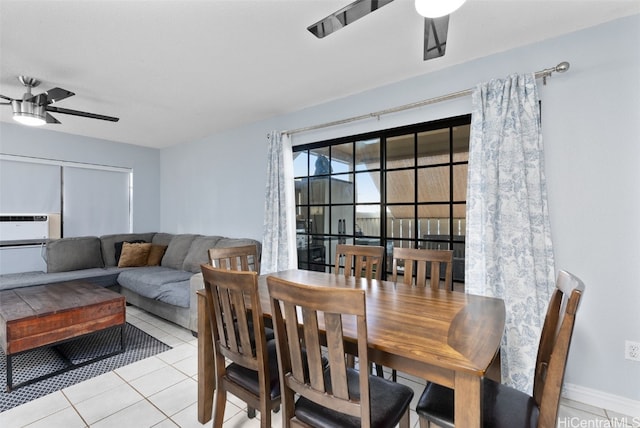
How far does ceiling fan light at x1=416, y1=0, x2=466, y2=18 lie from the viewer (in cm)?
122

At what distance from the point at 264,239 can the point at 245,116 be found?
62.8 inches

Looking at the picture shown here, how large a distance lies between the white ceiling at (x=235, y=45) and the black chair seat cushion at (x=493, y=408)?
2072mm

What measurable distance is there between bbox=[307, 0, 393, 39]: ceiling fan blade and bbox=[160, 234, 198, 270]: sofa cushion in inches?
150

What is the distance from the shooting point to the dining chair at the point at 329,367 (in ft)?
3.39

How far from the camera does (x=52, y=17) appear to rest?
1847mm

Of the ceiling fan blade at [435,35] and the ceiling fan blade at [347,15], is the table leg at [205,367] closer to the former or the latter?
the ceiling fan blade at [347,15]

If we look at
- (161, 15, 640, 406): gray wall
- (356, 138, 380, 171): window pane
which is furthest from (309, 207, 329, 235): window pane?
(161, 15, 640, 406): gray wall

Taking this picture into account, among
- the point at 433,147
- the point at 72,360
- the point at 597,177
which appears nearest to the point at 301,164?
the point at 433,147

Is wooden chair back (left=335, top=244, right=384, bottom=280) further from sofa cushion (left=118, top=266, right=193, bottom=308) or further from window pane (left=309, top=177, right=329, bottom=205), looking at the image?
sofa cushion (left=118, top=266, right=193, bottom=308)

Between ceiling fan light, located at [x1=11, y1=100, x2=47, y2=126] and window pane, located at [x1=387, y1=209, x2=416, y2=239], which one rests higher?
ceiling fan light, located at [x1=11, y1=100, x2=47, y2=126]

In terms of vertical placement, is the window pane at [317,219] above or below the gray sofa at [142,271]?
above

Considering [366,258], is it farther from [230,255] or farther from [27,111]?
[27,111]

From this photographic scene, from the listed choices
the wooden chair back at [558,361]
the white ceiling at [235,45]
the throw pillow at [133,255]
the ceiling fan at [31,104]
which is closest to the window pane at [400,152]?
the white ceiling at [235,45]

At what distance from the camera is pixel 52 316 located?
2428mm
